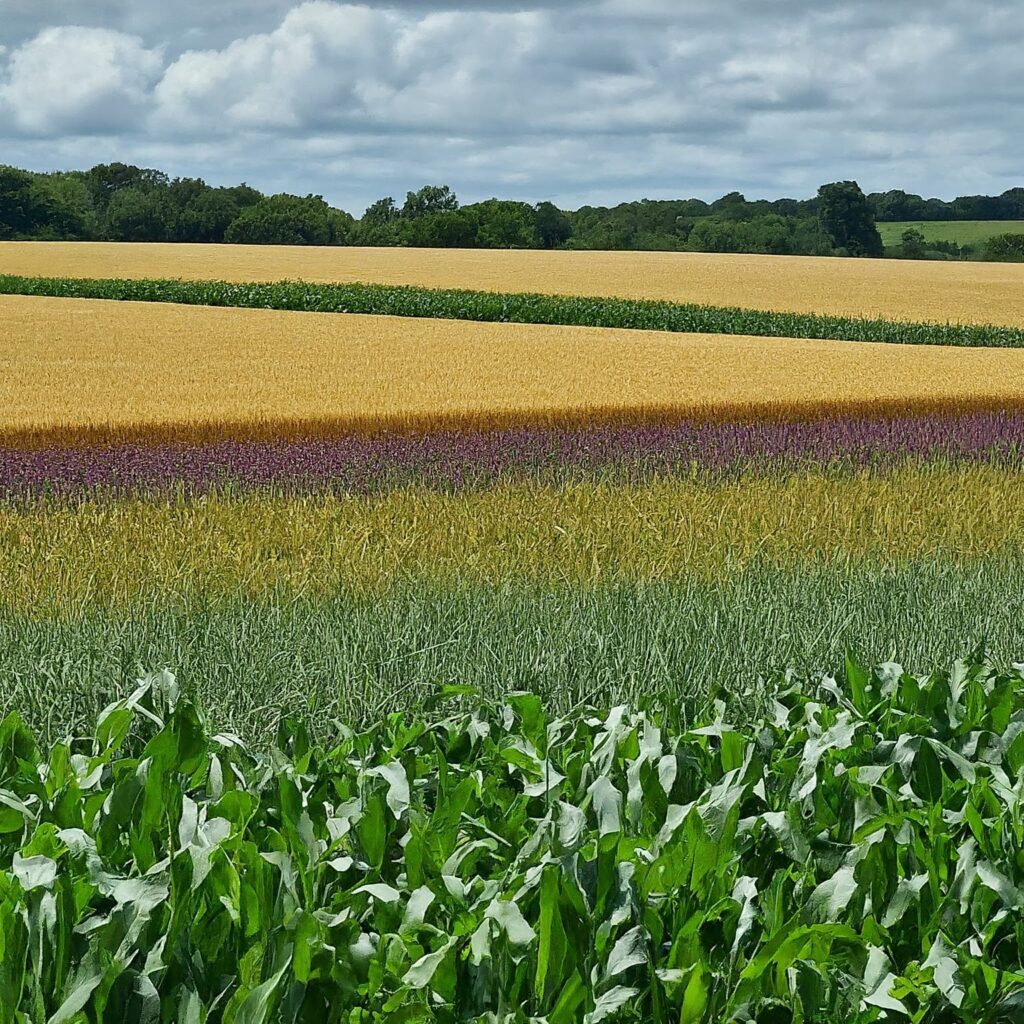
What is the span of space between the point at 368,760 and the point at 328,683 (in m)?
1.98

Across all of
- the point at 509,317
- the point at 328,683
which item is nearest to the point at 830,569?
the point at 328,683

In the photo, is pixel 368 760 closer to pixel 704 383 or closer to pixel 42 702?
pixel 42 702

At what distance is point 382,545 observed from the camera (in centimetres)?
820

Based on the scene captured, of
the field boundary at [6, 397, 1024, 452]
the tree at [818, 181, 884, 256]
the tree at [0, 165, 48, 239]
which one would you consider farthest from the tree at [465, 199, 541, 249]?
the field boundary at [6, 397, 1024, 452]

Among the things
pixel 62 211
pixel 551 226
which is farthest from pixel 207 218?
pixel 551 226

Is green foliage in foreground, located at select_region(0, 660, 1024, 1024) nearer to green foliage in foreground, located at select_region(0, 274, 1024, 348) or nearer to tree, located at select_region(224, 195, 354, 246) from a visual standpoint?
green foliage in foreground, located at select_region(0, 274, 1024, 348)

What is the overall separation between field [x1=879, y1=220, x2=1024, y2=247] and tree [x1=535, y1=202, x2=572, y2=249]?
29.2m

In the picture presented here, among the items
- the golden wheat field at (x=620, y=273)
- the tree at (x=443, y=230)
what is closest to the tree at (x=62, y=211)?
the golden wheat field at (x=620, y=273)

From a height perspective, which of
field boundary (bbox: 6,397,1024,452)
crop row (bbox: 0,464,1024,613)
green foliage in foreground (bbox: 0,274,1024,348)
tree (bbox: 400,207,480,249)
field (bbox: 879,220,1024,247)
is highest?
field (bbox: 879,220,1024,247)

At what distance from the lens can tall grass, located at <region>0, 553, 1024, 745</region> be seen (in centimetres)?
511

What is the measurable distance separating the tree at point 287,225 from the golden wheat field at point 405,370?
4961 cm

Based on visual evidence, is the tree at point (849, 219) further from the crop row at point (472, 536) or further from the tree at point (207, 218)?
the crop row at point (472, 536)

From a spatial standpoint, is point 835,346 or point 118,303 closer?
point 835,346

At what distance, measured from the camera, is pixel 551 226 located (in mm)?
83062
